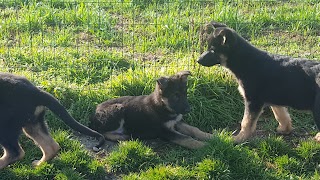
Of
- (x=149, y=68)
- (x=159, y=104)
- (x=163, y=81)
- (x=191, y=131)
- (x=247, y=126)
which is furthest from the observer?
(x=149, y=68)

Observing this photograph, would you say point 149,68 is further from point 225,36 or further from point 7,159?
point 7,159

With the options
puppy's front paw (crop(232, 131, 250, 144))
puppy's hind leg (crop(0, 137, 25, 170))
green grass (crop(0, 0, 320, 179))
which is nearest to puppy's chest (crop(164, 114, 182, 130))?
green grass (crop(0, 0, 320, 179))

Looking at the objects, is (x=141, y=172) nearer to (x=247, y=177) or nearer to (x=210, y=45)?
(x=247, y=177)

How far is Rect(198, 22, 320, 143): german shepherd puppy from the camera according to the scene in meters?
6.56

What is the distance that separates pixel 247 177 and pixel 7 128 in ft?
8.88

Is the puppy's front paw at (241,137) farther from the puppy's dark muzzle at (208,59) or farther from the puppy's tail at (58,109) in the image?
the puppy's tail at (58,109)

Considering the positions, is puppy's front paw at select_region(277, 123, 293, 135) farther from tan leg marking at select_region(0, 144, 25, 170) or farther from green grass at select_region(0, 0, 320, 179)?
tan leg marking at select_region(0, 144, 25, 170)

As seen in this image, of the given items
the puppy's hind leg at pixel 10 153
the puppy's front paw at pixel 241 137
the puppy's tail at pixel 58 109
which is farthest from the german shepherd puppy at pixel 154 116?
the puppy's hind leg at pixel 10 153

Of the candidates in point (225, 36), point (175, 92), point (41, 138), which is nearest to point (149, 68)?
point (175, 92)

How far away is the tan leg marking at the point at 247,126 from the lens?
271 inches

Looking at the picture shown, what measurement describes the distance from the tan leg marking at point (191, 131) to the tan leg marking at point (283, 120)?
3.14ft

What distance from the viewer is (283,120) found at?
7066 millimetres

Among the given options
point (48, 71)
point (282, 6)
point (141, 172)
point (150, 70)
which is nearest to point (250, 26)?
point (282, 6)

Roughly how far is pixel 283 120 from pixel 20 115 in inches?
131
